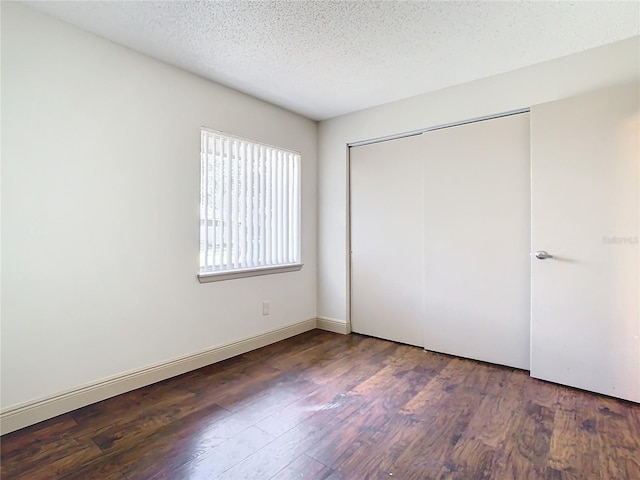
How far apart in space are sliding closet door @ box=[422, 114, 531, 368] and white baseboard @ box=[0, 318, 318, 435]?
1.78 metres

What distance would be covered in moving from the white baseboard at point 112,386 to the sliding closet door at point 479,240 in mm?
1783

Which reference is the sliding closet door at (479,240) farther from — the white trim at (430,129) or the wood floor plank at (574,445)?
the wood floor plank at (574,445)

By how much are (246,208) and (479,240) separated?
2058mm

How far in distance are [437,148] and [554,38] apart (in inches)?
42.2

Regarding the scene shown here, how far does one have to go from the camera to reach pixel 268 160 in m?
3.23

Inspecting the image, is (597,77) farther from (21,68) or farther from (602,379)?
(21,68)

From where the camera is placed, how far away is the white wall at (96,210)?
1815mm

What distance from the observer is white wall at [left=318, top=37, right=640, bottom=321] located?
89.4 inches

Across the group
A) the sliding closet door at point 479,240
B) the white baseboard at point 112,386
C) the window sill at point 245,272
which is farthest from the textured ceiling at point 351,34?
the white baseboard at point 112,386

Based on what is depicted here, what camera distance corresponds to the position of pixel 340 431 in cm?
Answer: 181

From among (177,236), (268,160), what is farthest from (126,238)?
(268,160)

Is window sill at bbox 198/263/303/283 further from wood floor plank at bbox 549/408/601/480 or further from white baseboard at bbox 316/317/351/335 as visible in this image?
wood floor plank at bbox 549/408/601/480

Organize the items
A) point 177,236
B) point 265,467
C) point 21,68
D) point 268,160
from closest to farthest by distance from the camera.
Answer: point 265,467
point 21,68
point 177,236
point 268,160

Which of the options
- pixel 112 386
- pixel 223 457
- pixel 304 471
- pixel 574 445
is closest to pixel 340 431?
pixel 304 471
